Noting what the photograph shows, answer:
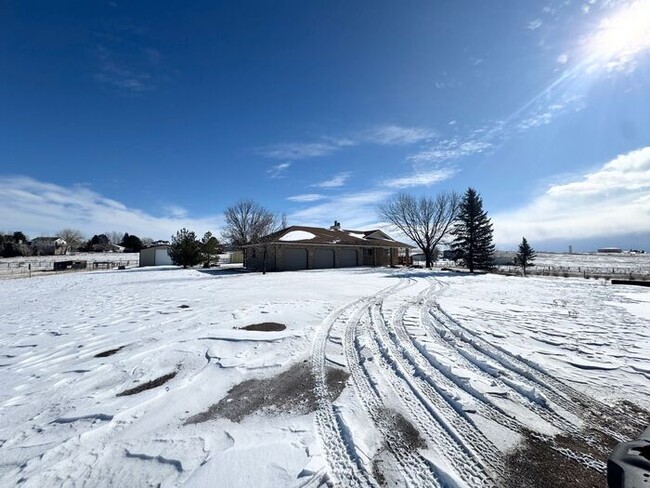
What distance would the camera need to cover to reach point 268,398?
11.1ft

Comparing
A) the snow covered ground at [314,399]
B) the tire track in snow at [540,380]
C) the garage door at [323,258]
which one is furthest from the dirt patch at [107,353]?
the garage door at [323,258]

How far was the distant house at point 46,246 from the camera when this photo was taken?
57.0 metres

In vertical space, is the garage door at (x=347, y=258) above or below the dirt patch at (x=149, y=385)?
above

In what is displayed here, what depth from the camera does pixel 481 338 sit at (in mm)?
5293

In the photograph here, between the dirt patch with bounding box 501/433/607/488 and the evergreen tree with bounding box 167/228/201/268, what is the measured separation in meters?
32.1

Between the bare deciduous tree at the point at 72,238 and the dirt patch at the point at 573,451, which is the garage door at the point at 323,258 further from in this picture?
the bare deciduous tree at the point at 72,238

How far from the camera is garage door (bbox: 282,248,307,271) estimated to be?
81.3 ft

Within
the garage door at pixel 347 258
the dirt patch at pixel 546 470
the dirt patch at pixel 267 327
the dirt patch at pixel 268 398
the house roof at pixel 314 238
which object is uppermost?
the house roof at pixel 314 238

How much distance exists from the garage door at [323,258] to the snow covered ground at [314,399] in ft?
64.7

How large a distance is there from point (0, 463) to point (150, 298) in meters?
8.78

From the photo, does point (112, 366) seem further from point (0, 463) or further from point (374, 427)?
point (374, 427)

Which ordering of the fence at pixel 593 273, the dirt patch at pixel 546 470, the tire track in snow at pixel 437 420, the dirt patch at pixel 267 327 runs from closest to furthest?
the dirt patch at pixel 546 470 < the tire track in snow at pixel 437 420 < the dirt patch at pixel 267 327 < the fence at pixel 593 273

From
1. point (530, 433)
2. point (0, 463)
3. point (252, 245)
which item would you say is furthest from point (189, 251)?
point (530, 433)

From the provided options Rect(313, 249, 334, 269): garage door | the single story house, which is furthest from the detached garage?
Rect(313, 249, 334, 269): garage door
